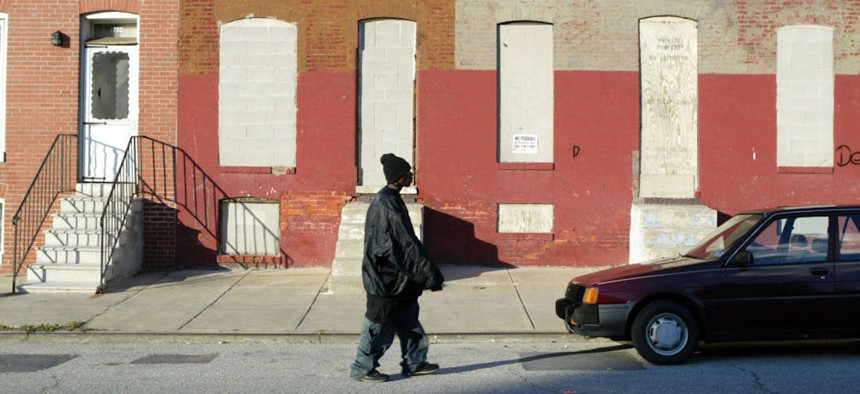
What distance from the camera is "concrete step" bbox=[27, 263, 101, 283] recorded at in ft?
40.5

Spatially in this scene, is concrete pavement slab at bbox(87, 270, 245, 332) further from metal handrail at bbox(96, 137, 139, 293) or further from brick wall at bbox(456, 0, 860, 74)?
brick wall at bbox(456, 0, 860, 74)

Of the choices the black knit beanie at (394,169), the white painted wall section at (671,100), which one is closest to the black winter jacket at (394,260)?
the black knit beanie at (394,169)

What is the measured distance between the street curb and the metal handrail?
2.50 meters

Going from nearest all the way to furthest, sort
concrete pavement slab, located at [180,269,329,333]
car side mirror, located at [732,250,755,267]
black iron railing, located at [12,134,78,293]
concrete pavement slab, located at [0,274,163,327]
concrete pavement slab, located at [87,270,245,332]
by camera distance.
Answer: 1. car side mirror, located at [732,250,755,267]
2. concrete pavement slab, located at [180,269,329,333]
3. concrete pavement slab, located at [87,270,245,332]
4. concrete pavement slab, located at [0,274,163,327]
5. black iron railing, located at [12,134,78,293]

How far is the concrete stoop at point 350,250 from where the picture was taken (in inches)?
470

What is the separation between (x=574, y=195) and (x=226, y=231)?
569 cm

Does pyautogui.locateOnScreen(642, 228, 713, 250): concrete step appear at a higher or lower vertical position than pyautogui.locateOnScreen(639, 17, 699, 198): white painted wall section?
lower

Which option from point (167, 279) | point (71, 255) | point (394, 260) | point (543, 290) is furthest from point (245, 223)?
point (394, 260)

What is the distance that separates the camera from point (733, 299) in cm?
785

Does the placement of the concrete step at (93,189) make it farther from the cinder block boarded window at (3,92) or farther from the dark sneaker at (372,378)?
the dark sneaker at (372,378)

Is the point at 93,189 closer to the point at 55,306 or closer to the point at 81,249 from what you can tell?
the point at 81,249

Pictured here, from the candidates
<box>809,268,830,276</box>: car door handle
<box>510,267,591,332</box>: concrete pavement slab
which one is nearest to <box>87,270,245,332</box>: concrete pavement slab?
<box>510,267,591,332</box>: concrete pavement slab

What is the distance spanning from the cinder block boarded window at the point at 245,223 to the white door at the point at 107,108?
2.01 m

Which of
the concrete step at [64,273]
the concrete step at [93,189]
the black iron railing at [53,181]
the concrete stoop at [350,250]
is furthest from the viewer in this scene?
the black iron railing at [53,181]
